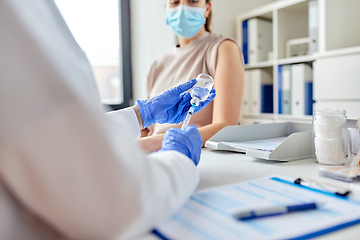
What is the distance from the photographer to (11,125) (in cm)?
32

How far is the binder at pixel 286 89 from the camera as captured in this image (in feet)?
6.39

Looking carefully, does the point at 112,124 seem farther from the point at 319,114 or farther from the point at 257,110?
the point at 257,110

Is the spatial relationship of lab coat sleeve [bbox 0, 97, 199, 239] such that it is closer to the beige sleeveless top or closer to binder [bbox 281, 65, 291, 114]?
the beige sleeveless top

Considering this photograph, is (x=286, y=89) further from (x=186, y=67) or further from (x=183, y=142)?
(x=183, y=142)

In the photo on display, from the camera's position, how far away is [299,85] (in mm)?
1885

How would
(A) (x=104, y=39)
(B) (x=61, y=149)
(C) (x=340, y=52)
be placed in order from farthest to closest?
(A) (x=104, y=39), (C) (x=340, y=52), (B) (x=61, y=149)

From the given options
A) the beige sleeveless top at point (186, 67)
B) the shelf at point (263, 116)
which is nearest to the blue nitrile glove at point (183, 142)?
the beige sleeveless top at point (186, 67)

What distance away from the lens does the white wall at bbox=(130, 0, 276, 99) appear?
6.89 feet

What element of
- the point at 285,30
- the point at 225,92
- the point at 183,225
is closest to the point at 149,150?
the point at 225,92

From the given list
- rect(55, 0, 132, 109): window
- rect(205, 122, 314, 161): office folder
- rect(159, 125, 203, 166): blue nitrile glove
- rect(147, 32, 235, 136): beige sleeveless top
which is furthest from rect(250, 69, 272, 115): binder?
rect(159, 125, 203, 166): blue nitrile glove

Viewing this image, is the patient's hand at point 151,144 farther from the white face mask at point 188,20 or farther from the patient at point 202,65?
the white face mask at point 188,20

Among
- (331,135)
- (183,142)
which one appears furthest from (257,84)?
(183,142)

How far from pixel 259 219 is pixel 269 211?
18 millimetres

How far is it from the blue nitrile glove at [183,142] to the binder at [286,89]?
60.0 inches
